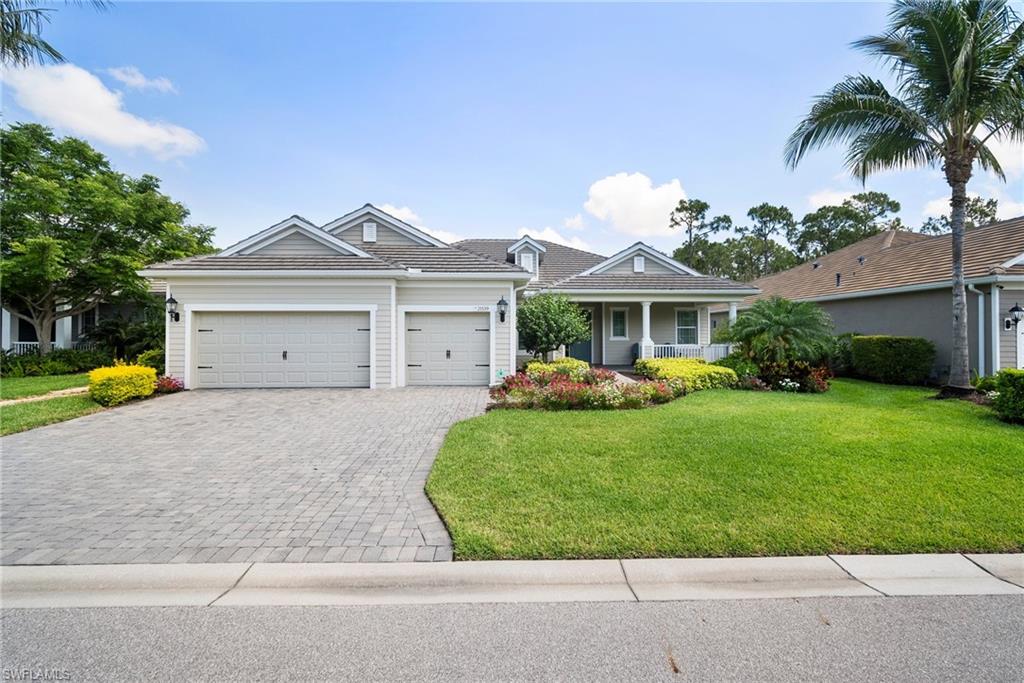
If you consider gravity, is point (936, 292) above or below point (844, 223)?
below

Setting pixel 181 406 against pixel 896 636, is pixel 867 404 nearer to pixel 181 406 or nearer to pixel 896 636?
pixel 896 636

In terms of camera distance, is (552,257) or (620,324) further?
(552,257)

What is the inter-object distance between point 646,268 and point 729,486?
1532cm

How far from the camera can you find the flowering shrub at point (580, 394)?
9039 mm

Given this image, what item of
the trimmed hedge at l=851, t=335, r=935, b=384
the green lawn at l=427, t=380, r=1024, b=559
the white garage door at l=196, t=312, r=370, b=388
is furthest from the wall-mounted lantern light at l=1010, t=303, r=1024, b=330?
the white garage door at l=196, t=312, r=370, b=388

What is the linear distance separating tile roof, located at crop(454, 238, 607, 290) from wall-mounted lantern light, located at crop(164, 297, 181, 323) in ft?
37.4

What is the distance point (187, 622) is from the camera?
9.35ft

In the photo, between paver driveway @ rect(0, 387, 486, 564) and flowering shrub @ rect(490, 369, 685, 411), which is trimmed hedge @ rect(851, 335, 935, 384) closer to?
flowering shrub @ rect(490, 369, 685, 411)

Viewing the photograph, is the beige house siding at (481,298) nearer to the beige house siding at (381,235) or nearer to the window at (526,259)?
the beige house siding at (381,235)

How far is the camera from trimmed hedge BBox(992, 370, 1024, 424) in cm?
753

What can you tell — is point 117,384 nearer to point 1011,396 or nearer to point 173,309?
point 173,309

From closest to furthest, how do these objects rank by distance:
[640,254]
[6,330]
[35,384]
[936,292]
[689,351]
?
1. [35,384]
2. [936,292]
3. [6,330]
4. [689,351]
5. [640,254]

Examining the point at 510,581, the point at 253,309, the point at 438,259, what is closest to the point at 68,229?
the point at 253,309

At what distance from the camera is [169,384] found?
38.1 ft
